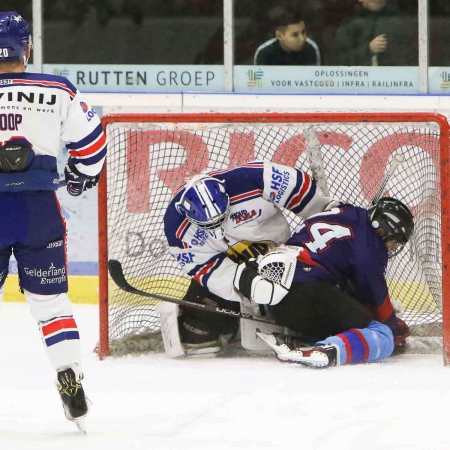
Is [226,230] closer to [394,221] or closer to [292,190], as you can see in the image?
[292,190]

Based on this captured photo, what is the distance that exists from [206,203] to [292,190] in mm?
Answer: 384

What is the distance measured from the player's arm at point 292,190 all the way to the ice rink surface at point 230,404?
0.60 m

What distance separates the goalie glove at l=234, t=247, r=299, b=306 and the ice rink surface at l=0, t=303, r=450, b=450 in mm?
250

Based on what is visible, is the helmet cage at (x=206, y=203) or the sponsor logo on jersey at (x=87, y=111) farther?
the helmet cage at (x=206, y=203)

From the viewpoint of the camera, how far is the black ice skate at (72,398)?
132 inches

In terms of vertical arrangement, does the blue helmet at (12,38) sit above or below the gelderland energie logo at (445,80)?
below

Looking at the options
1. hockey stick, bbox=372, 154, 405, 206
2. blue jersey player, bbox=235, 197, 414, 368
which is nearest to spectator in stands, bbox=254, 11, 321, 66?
hockey stick, bbox=372, 154, 405, 206

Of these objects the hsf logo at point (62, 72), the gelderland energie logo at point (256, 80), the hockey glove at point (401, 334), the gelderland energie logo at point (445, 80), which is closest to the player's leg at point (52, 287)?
the hockey glove at point (401, 334)

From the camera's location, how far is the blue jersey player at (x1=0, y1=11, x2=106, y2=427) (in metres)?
3.28

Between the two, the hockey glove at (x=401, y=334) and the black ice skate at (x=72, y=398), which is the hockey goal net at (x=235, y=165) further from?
the black ice skate at (x=72, y=398)

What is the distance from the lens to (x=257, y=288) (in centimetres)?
445

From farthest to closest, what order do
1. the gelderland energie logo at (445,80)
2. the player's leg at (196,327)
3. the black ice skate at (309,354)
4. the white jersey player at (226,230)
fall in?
the gelderland energie logo at (445,80) < the player's leg at (196,327) < the white jersey player at (226,230) < the black ice skate at (309,354)

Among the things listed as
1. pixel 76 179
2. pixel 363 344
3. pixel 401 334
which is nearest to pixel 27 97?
pixel 76 179

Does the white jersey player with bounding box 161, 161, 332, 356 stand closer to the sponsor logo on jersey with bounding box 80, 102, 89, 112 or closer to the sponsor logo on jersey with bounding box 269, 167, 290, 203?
the sponsor logo on jersey with bounding box 269, 167, 290, 203
